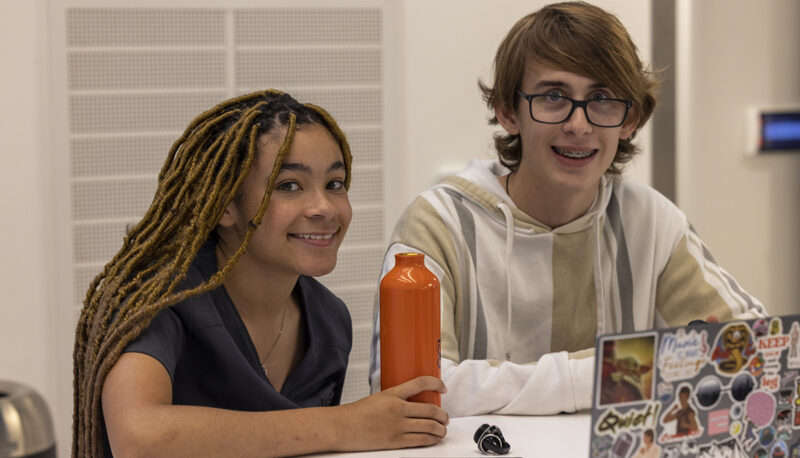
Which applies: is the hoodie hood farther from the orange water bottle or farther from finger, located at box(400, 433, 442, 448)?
finger, located at box(400, 433, 442, 448)

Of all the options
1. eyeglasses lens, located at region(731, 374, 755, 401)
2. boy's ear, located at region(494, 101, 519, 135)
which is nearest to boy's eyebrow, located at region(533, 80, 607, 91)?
boy's ear, located at region(494, 101, 519, 135)

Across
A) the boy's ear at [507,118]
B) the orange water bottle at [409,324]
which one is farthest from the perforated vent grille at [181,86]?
the orange water bottle at [409,324]

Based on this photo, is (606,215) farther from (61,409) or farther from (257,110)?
(61,409)

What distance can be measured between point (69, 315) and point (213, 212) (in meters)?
1.34

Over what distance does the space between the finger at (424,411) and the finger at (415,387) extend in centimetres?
2

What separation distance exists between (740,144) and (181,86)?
192 centimetres

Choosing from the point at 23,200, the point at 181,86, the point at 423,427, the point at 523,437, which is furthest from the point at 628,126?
the point at 23,200

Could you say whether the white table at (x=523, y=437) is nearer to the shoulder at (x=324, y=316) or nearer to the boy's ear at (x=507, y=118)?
the shoulder at (x=324, y=316)

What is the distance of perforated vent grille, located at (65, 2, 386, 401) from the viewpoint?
255 cm

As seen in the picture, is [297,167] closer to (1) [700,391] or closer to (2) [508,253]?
(2) [508,253]

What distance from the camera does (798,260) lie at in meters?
3.44

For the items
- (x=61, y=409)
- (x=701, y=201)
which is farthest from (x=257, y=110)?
(x=701, y=201)

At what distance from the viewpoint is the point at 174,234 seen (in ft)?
4.67

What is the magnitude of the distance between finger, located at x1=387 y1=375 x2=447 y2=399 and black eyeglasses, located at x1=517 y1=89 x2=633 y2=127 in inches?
25.5
